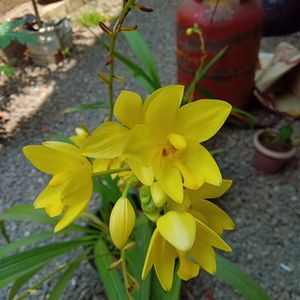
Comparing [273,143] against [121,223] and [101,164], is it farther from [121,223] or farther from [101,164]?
[121,223]

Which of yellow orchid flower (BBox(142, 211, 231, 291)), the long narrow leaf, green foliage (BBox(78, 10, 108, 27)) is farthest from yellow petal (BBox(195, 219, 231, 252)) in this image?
green foliage (BBox(78, 10, 108, 27))

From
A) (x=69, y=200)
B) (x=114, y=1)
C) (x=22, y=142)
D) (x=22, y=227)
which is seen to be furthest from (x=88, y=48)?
(x=69, y=200)

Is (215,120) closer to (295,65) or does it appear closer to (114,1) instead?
(295,65)

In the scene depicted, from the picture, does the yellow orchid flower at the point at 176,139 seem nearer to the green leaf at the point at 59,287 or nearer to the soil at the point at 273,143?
the green leaf at the point at 59,287

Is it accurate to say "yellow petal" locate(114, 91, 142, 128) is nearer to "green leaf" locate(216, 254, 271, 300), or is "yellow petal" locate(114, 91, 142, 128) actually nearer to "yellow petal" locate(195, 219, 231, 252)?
"yellow petal" locate(195, 219, 231, 252)

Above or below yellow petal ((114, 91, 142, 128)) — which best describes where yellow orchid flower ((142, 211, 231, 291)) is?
below

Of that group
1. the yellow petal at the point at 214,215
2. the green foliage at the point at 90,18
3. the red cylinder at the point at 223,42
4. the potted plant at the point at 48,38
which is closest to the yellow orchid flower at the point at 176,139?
the yellow petal at the point at 214,215
